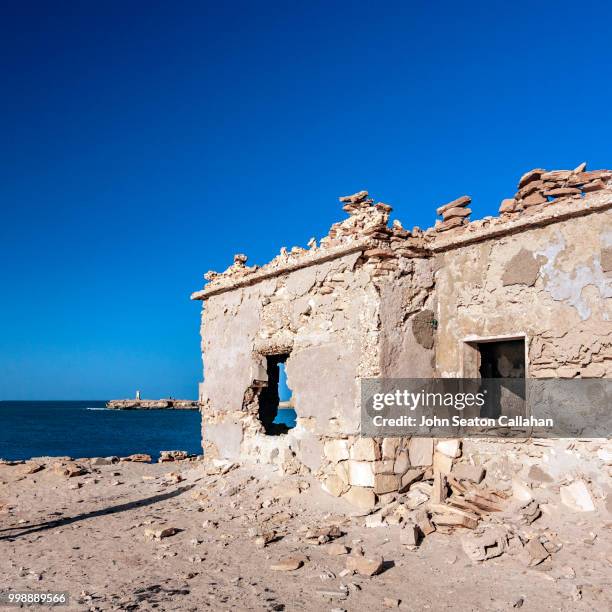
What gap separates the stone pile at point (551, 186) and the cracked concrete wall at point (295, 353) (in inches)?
78.4

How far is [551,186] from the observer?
6582 millimetres

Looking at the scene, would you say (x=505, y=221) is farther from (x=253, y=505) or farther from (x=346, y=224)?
(x=253, y=505)

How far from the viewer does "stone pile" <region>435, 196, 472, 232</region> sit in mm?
7645

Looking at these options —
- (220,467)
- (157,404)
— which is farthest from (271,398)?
(157,404)

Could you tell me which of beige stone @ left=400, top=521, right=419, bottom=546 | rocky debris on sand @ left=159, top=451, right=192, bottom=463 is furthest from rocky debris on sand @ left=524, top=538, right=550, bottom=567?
rocky debris on sand @ left=159, top=451, right=192, bottom=463

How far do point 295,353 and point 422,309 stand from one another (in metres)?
1.93

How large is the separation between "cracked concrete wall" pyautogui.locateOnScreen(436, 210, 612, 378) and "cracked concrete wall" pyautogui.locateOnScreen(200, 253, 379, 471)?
1.12m

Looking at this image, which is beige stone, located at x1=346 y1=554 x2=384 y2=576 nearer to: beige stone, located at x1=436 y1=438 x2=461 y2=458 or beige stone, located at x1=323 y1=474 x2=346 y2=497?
beige stone, located at x1=323 y1=474 x2=346 y2=497

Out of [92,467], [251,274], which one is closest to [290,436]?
[251,274]

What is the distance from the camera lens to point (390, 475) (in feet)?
23.1

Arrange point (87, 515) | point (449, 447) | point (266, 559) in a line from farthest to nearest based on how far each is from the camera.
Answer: point (87, 515)
point (449, 447)
point (266, 559)

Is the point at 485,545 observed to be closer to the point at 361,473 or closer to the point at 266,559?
the point at 361,473

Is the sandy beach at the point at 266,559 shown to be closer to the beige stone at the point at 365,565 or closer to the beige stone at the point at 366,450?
the beige stone at the point at 365,565

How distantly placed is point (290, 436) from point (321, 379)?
3.37 feet
